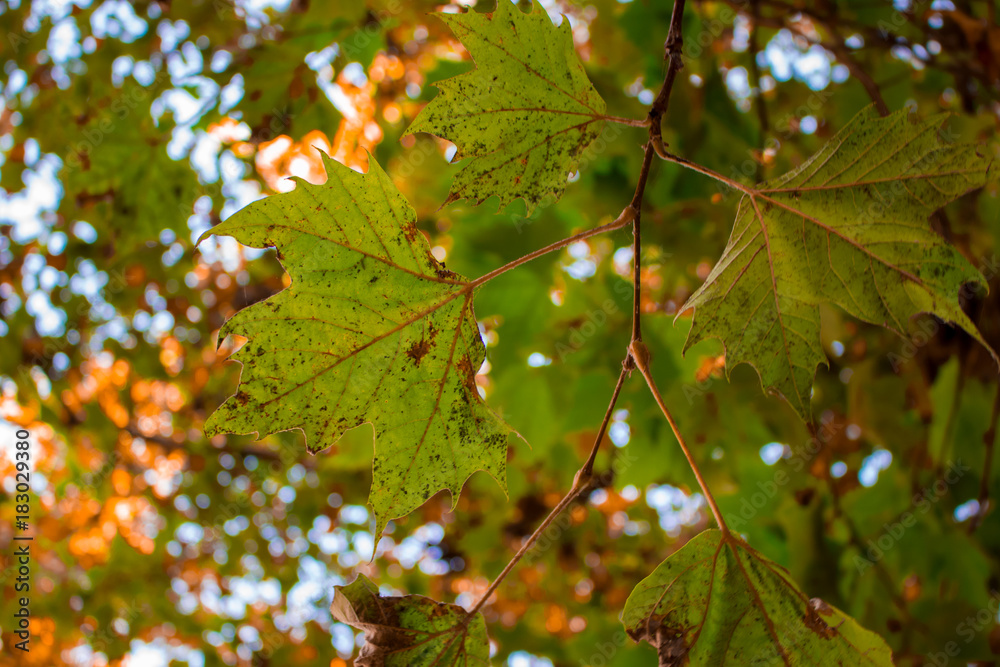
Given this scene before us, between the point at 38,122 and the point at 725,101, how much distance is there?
230 centimetres

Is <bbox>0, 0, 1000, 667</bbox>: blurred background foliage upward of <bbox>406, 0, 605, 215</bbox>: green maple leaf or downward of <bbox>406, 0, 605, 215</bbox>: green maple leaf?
downward

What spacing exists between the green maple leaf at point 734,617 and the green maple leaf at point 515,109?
0.57m

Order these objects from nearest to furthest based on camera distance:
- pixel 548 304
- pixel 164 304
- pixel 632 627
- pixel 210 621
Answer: pixel 632 627 → pixel 548 304 → pixel 164 304 → pixel 210 621

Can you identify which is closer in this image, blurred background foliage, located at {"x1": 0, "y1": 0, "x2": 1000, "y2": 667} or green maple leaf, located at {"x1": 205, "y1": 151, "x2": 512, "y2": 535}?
green maple leaf, located at {"x1": 205, "y1": 151, "x2": 512, "y2": 535}

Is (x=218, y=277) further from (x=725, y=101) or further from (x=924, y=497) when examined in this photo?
(x=924, y=497)

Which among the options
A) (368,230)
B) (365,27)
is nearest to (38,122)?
(365,27)

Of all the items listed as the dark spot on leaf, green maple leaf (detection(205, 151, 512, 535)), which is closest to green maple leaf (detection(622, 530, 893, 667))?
green maple leaf (detection(205, 151, 512, 535))

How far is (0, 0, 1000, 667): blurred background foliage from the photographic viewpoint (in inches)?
77.2

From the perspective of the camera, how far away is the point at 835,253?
3.36ft

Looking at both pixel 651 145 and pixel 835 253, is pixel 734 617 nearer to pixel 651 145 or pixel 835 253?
pixel 835 253

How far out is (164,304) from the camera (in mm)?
3799

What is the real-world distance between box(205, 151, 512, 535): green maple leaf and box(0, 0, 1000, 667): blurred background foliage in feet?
1.80

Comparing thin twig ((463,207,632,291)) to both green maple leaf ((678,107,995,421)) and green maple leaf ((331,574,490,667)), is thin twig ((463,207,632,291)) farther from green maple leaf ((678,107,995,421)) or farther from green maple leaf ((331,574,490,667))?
green maple leaf ((331,574,490,667))

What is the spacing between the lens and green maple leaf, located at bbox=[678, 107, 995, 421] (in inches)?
38.2
